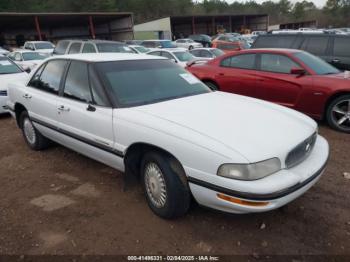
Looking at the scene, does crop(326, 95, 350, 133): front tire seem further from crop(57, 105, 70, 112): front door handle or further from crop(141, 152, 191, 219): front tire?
crop(57, 105, 70, 112): front door handle

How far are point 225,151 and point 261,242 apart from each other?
929 mm

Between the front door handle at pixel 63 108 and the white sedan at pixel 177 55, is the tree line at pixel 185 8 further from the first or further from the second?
the front door handle at pixel 63 108

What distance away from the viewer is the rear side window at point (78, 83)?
348cm

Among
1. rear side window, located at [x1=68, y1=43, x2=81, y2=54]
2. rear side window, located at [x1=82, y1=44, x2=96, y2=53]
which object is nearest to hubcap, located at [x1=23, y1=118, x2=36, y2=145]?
rear side window, located at [x1=82, y1=44, x2=96, y2=53]

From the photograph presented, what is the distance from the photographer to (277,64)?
6.06m

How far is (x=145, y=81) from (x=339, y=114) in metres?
3.78

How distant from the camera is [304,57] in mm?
5992

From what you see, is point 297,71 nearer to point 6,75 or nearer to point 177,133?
point 177,133

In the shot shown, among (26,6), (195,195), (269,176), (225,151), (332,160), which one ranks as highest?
(26,6)

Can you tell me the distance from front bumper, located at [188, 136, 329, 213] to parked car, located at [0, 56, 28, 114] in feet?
20.7

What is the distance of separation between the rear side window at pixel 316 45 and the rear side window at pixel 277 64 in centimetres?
257

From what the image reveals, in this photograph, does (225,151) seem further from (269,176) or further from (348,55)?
(348,55)

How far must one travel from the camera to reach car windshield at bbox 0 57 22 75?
8156 mm

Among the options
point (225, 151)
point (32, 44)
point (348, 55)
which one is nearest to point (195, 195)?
point (225, 151)
